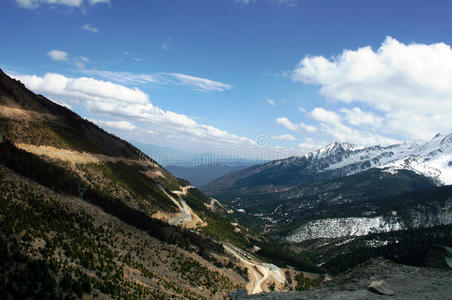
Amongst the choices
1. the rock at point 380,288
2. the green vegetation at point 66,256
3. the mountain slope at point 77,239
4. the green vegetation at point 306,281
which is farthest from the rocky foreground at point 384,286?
the green vegetation at point 306,281

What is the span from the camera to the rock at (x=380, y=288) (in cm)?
1569

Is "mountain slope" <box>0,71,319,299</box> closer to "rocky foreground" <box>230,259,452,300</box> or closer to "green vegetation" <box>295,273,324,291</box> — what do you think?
"green vegetation" <box>295,273,324,291</box>

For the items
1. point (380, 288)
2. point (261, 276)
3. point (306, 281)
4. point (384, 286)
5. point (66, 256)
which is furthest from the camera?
point (306, 281)

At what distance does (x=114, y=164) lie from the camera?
529 ft

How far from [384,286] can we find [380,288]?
1.84 ft

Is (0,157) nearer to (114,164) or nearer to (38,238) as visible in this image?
(38,238)

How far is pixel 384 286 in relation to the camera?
650 inches

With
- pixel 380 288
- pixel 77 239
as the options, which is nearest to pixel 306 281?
pixel 77 239

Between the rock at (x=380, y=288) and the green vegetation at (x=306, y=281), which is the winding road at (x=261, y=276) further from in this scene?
the rock at (x=380, y=288)

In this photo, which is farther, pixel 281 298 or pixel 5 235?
pixel 5 235

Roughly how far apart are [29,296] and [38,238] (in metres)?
15.5

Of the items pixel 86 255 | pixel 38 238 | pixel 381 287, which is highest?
pixel 381 287

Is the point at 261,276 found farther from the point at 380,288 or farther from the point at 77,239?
the point at 380,288

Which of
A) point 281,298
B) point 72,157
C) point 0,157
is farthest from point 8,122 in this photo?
point 281,298
